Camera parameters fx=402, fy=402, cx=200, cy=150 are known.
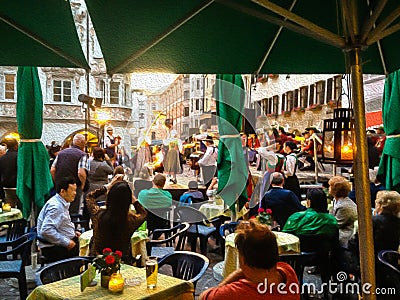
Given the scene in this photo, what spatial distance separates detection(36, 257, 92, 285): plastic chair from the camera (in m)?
3.23

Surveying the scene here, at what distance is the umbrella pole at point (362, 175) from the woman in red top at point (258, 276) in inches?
15.6

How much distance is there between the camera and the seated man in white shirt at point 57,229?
14.8ft

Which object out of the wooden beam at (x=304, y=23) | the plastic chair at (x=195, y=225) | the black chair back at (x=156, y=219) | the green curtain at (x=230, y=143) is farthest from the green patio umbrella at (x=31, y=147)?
the wooden beam at (x=304, y=23)

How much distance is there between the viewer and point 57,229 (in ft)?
14.9

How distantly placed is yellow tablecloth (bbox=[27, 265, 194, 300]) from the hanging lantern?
145cm

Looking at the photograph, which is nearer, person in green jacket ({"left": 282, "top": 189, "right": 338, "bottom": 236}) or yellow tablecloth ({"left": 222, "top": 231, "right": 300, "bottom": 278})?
yellow tablecloth ({"left": 222, "top": 231, "right": 300, "bottom": 278})

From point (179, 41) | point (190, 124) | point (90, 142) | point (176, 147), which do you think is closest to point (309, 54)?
point (179, 41)

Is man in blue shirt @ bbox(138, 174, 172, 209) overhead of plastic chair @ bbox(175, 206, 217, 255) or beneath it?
overhead

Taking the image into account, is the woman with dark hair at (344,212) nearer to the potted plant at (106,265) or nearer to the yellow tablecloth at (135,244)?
the yellow tablecloth at (135,244)

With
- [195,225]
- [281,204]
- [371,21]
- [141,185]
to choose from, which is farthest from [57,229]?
[371,21]

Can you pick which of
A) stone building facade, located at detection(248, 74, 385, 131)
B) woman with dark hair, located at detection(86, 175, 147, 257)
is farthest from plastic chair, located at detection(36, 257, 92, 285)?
stone building facade, located at detection(248, 74, 385, 131)

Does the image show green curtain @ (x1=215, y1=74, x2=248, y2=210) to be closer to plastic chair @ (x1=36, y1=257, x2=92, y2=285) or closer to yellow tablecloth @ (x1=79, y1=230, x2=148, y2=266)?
yellow tablecloth @ (x1=79, y1=230, x2=148, y2=266)

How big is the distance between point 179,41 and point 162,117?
6693 mm

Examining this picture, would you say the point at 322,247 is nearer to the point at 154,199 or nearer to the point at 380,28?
the point at 154,199
